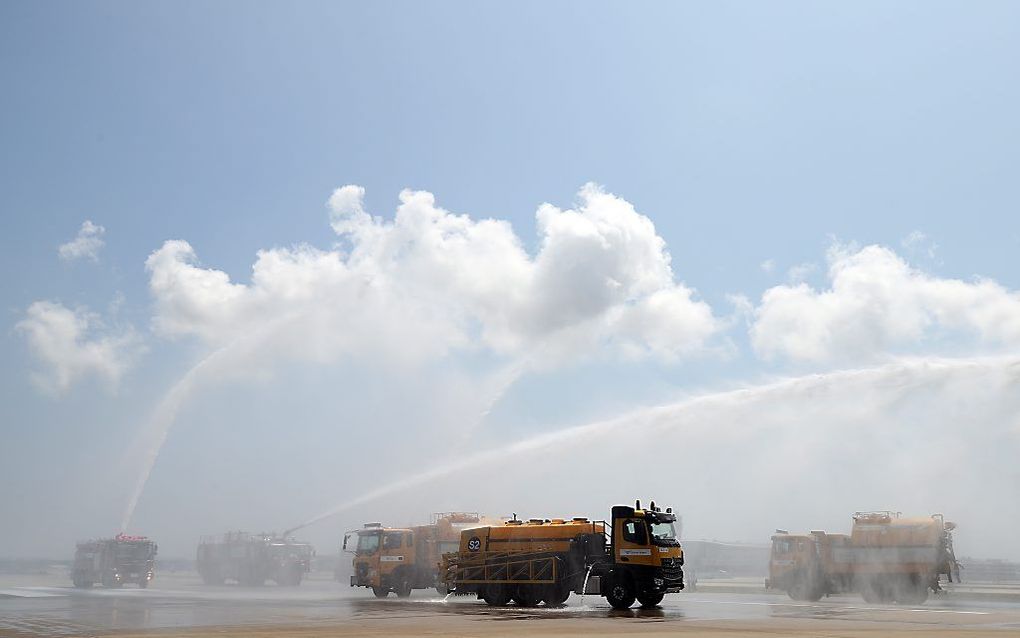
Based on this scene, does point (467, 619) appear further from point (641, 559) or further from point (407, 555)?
point (407, 555)

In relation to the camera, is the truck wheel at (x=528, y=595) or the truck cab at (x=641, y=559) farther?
the truck wheel at (x=528, y=595)

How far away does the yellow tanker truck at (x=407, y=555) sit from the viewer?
4225 cm

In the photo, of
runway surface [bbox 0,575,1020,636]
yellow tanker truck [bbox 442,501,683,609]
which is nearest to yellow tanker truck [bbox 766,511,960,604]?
runway surface [bbox 0,575,1020,636]

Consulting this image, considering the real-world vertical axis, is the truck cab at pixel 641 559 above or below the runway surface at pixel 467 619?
above

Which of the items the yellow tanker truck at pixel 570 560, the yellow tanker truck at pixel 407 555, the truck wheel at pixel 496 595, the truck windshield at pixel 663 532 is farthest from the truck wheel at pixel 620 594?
the yellow tanker truck at pixel 407 555

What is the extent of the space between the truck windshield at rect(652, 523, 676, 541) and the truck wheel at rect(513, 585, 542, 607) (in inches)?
216

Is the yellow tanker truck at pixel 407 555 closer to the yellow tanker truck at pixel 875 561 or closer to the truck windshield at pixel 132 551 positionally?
the yellow tanker truck at pixel 875 561

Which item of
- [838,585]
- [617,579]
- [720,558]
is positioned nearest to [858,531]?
[838,585]

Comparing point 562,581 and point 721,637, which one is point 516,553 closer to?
point 562,581

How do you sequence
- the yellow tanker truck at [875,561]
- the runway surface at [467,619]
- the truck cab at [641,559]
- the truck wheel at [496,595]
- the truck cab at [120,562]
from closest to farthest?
1. the runway surface at [467,619]
2. the truck cab at [641,559]
3. the truck wheel at [496,595]
4. the yellow tanker truck at [875,561]
5. the truck cab at [120,562]

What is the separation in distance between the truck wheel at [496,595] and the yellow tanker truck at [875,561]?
731 inches

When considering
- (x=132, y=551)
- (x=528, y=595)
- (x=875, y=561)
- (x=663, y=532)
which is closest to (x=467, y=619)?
(x=528, y=595)

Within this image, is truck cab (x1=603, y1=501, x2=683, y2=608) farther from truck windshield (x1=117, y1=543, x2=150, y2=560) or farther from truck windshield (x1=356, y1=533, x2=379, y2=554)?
truck windshield (x1=117, y1=543, x2=150, y2=560)

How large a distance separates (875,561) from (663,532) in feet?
56.2
